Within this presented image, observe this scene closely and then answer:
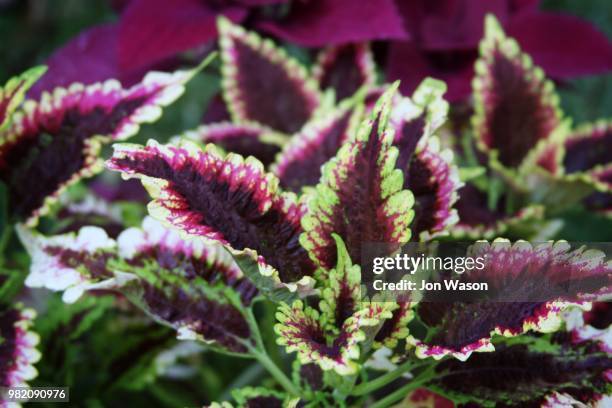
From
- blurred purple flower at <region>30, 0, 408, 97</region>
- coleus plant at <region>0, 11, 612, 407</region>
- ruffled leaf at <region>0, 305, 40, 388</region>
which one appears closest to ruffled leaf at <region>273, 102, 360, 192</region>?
coleus plant at <region>0, 11, 612, 407</region>

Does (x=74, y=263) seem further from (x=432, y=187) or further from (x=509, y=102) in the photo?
(x=509, y=102)

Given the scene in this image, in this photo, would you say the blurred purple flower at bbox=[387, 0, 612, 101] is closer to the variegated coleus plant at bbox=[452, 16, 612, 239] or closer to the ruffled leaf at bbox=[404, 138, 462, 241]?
the variegated coleus plant at bbox=[452, 16, 612, 239]

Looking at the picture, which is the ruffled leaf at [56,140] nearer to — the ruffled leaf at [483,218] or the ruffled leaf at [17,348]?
the ruffled leaf at [17,348]

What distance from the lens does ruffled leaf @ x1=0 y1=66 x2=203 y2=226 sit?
569mm

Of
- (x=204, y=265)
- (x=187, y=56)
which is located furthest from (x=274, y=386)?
(x=187, y=56)

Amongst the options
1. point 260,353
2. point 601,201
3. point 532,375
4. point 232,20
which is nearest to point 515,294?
point 532,375

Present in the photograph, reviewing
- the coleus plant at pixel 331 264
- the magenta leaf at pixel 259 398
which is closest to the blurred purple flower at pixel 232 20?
the coleus plant at pixel 331 264

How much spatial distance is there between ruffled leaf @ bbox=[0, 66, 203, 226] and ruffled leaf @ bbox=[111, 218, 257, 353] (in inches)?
3.1

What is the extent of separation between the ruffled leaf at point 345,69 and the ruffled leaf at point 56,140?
0.76 ft

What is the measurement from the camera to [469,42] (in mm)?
748

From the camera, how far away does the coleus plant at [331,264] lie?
0.44 metres

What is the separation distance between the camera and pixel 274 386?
604 mm

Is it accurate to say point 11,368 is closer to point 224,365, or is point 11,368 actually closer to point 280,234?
point 280,234

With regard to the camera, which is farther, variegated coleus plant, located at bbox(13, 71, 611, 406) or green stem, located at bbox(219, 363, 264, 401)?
green stem, located at bbox(219, 363, 264, 401)
